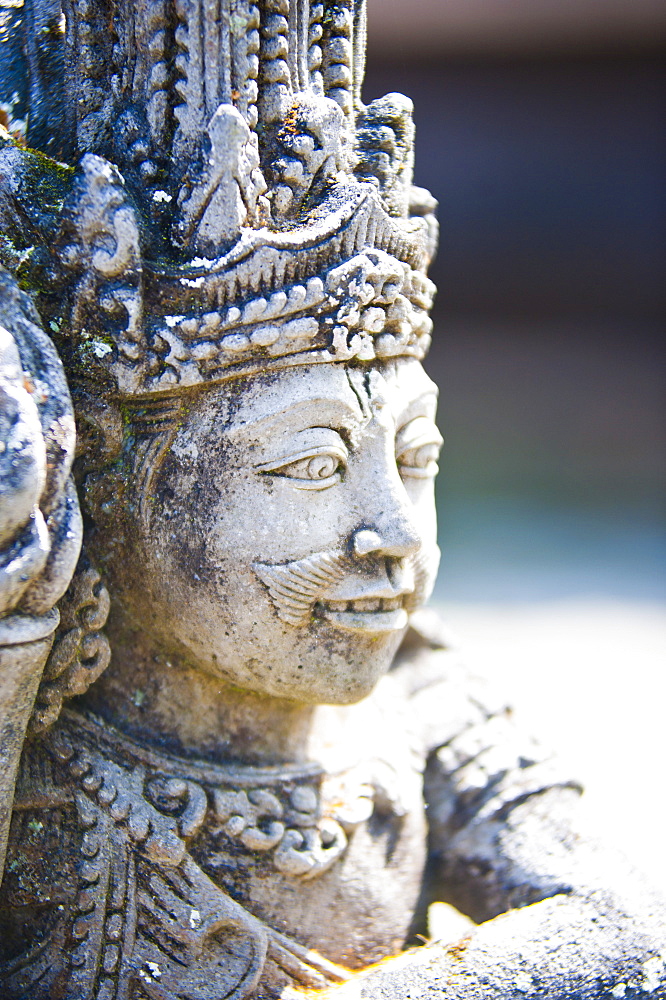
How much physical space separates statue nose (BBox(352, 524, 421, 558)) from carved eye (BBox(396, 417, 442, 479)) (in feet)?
0.44

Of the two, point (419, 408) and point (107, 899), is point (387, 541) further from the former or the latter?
point (107, 899)

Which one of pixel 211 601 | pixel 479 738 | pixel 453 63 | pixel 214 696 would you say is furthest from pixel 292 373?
pixel 453 63

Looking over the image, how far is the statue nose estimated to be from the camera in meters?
1.25

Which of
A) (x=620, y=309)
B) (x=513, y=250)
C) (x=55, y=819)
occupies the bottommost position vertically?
(x=620, y=309)

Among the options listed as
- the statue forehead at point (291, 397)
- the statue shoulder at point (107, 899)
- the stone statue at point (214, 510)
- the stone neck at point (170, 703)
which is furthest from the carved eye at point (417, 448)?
the statue shoulder at point (107, 899)

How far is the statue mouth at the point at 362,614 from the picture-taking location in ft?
4.26

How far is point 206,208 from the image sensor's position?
3.88 feet

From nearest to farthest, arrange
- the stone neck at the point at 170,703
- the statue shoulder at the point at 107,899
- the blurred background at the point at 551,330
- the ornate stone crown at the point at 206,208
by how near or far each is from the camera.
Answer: the ornate stone crown at the point at 206,208 → the statue shoulder at the point at 107,899 → the stone neck at the point at 170,703 → the blurred background at the point at 551,330

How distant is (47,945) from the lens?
1288mm

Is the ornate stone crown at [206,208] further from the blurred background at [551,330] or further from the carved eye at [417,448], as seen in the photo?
the blurred background at [551,330]

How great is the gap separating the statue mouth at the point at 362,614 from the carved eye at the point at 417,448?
0.19 meters

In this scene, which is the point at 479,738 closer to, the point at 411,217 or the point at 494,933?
the point at 494,933

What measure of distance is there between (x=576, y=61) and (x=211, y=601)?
374 cm

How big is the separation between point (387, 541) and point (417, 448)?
181 mm
